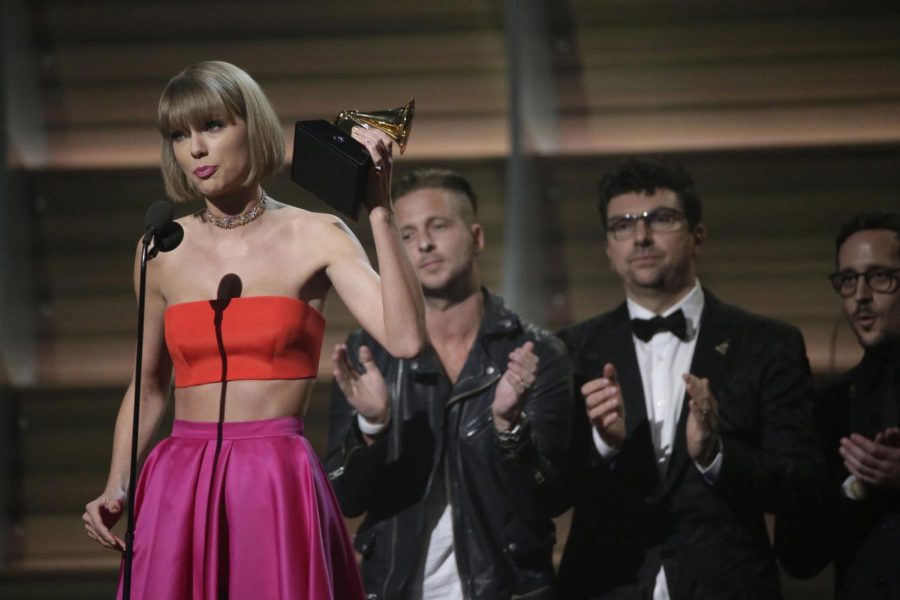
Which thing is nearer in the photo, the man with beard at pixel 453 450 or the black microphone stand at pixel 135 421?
the black microphone stand at pixel 135 421

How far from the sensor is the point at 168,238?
2.08 m

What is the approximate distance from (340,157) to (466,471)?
1.22 metres

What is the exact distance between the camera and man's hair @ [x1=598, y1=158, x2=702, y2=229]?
3291mm

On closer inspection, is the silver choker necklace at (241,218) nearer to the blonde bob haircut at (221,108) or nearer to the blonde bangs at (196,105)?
the blonde bob haircut at (221,108)

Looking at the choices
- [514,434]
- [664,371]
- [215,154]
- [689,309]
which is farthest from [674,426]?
[215,154]

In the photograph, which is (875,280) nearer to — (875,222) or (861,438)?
(875,222)

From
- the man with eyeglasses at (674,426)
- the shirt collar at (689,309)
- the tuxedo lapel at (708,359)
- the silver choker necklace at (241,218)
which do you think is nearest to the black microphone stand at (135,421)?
the silver choker necklace at (241,218)

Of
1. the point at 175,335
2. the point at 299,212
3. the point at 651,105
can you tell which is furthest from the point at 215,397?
the point at 651,105

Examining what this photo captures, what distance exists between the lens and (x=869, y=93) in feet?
13.9

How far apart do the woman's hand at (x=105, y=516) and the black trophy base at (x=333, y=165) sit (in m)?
0.63

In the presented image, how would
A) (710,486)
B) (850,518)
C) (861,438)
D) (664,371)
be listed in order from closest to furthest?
(861,438), (710,486), (850,518), (664,371)

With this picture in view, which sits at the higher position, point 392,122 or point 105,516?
point 392,122

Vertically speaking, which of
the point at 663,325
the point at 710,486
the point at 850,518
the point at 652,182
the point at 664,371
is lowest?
the point at 850,518

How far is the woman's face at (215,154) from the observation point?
2.15m
